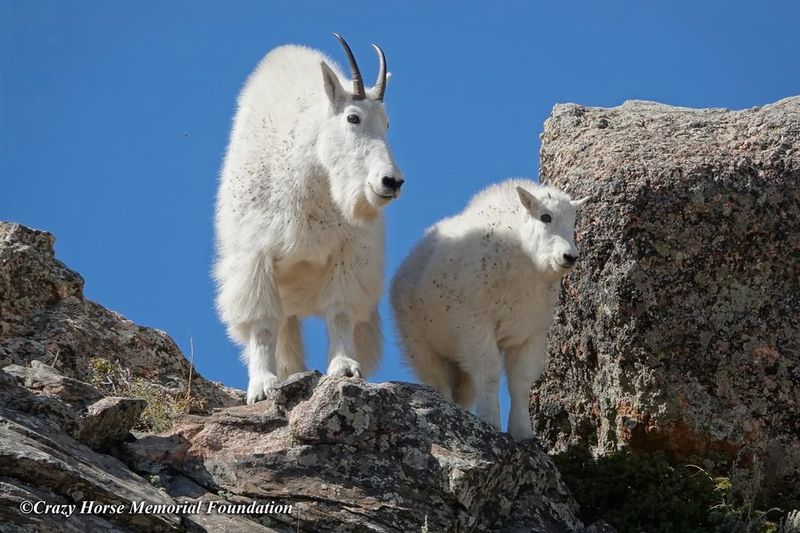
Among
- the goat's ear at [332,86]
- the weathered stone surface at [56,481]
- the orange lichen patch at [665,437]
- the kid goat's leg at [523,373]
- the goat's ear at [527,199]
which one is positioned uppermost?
the goat's ear at [332,86]

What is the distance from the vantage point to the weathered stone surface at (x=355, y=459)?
804cm

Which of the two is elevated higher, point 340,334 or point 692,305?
point 692,305

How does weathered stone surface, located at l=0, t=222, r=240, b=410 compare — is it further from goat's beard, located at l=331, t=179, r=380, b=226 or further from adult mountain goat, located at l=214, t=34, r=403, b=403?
goat's beard, located at l=331, t=179, r=380, b=226

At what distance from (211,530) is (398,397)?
169 cm

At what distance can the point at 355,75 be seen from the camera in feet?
31.9

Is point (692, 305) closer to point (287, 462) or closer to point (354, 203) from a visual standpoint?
point (354, 203)

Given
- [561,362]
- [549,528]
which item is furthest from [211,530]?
[561,362]

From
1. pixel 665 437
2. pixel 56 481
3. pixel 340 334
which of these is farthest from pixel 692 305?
pixel 56 481

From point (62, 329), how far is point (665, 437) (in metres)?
4.64

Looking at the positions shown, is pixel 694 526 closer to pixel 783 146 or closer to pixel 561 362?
pixel 561 362

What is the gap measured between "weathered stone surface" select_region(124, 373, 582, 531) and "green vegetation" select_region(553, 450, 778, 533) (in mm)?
798

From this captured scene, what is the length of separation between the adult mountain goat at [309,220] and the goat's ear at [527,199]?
1.10 metres

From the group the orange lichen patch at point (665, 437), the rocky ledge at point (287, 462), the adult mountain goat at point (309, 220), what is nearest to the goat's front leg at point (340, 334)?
the adult mountain goat at point (309, 220)

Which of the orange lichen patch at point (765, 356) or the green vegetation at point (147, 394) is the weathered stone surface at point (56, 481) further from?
the orange lichen patch at point (765, 356)
